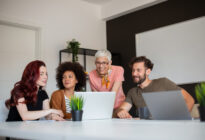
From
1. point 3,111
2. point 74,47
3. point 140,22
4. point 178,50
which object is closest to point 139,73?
point 3,111

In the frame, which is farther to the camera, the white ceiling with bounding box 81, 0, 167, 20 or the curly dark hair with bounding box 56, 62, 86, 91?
the white ceiling with bounding box 81, 0, 167, 20

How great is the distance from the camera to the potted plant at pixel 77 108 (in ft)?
6.04

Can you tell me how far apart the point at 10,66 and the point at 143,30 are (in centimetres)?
253

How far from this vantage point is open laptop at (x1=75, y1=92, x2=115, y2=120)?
1.99 metres

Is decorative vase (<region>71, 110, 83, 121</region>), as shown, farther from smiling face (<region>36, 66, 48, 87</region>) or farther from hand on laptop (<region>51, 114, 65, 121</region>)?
smiling face (<region>36, 66, 48, 87</region>)

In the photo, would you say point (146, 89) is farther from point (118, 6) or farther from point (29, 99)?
point (118, 6)

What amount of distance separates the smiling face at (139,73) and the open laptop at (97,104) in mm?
739

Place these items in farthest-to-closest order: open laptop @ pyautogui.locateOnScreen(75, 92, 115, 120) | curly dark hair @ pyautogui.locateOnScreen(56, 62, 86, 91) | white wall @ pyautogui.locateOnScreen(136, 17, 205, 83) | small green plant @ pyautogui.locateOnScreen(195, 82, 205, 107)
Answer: white wall @ pyautogui.locateOnScreen(136, 17, 205, 83) < curly dark hair @ pyautogui.locateOnScreen(56, 62, 86, 91) < open laptop @ pyautogui.locateOnScreen(75, 92, 115, 120) < small green plant @ pyautogui.locateOnScreen(195, 82, 205, 107)

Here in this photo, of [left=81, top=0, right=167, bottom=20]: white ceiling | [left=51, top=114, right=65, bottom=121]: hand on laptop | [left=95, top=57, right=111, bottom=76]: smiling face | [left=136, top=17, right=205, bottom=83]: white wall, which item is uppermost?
[left=81, top=0, right=167, bottom=20]: white ceiling

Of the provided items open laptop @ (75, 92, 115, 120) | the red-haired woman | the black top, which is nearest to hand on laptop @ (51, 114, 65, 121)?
the red-haired woman

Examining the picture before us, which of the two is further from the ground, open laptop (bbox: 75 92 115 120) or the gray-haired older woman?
the gray-haired older woman

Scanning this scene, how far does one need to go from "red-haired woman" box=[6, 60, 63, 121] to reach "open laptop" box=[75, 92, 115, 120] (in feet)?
0.72

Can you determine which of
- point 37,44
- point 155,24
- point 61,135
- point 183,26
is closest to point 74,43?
point 37,44

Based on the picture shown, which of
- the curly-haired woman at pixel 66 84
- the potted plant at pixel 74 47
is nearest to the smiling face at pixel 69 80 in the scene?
the curly-haired woman at pixel 66 84
